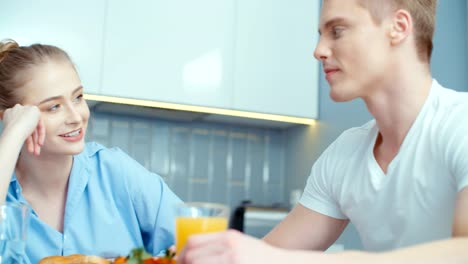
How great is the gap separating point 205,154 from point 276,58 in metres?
0.71

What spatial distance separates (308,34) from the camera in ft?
11.0

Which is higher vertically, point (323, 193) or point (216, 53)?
point (216, 53)

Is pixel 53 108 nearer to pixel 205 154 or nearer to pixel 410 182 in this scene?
pixel 410 182

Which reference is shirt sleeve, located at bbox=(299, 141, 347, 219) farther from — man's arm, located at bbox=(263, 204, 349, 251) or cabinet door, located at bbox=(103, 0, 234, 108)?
cabinet door, located at bbox=(103, 0, 234, 108)

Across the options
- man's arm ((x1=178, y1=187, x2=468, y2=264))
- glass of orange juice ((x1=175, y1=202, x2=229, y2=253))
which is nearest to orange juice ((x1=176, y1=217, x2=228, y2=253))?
glass of orange juice ((x1=175, y1=202, x2=229, y2=253))

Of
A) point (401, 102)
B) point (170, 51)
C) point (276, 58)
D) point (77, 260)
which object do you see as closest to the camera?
point (77, 260)

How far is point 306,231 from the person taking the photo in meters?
1.36

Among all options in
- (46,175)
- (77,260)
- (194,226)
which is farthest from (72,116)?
(194,226)

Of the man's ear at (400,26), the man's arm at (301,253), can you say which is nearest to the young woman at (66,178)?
the man's ear at (400,26)

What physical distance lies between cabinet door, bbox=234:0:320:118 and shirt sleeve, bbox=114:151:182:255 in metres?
1.55

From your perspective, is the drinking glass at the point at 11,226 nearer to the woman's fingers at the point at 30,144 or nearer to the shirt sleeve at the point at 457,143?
the woman's fingers at the point at 30,144

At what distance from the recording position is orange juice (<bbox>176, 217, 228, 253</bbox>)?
0.86m

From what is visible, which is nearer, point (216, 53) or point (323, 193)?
point (323, 193)

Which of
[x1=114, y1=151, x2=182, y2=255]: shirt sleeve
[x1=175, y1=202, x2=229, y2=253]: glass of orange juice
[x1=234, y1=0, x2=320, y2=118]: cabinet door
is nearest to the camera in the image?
[x1=175, y1=202, x2=229, y2=253]: glass of orange juice
